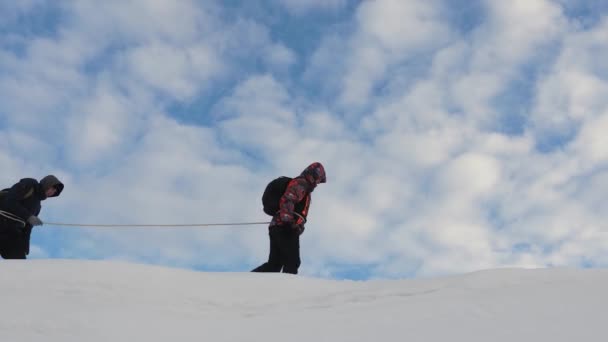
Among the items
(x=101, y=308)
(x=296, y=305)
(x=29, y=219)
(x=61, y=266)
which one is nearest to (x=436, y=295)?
(x=296, y=305)

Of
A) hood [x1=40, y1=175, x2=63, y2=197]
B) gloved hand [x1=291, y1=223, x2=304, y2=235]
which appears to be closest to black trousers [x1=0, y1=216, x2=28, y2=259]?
hood [x1=40, y1=175, x2=63, y2=197]

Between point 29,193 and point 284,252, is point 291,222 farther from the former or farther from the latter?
point 29,193

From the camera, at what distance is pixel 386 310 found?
3883 millimetres

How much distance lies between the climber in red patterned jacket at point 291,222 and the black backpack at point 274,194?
0.08m

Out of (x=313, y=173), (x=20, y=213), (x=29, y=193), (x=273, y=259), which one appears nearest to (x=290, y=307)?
(x=273, y=259)

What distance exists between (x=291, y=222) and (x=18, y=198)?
3470 mm

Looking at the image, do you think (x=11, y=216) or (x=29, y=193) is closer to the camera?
(x=11, y=216)

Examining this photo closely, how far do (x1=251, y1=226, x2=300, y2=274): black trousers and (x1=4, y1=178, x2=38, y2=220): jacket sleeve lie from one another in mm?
3011

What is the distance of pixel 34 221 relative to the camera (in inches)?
312

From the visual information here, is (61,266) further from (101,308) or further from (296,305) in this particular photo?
(296,305)

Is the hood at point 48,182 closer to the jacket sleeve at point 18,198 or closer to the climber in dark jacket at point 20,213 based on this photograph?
the climber in dark jacket at point 20,213

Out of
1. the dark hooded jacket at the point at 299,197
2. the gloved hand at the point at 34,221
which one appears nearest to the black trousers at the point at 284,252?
the dark hooded jacket at the point at 299,197

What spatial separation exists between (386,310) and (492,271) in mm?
1080

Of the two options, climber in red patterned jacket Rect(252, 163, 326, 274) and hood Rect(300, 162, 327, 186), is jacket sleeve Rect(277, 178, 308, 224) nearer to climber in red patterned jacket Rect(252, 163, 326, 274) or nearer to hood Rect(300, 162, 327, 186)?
climber in red patterned jacket Rect(252, 163, 326, 274)
